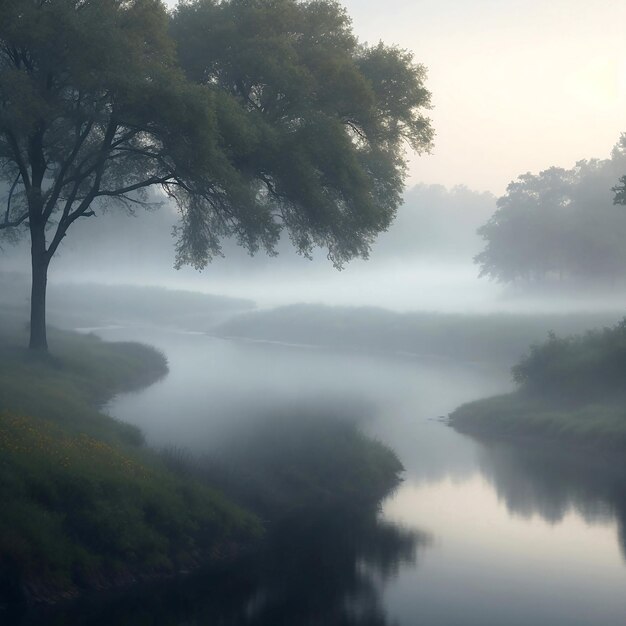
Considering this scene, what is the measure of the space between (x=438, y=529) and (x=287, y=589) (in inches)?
232

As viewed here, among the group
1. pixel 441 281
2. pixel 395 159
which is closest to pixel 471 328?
pixel 395 159

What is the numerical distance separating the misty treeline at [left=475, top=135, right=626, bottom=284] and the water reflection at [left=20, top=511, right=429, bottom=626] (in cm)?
5507

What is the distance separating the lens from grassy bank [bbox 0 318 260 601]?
1404 centimetres

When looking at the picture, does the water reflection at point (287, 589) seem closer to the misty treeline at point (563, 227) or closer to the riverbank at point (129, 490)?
the riverbank at point (129, 490)

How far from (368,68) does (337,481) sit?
12.3 meters

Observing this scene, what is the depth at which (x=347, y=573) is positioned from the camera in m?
17.3

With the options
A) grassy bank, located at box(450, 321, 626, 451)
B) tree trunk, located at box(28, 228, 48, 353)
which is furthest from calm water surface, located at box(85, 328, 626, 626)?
tree trunk, located at box(28, 228, 48, 353)

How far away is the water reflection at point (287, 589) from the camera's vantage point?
14.0m

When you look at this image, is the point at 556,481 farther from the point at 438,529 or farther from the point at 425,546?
the point at 425,546

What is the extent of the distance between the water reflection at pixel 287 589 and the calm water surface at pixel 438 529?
50 mm

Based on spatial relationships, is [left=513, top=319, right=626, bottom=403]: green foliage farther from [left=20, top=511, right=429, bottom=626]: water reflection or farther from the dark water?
[left=20, top=511, right=429, bottom=626]: water reflection

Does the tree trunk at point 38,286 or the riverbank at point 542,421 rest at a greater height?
the tree trunk at point 38,286

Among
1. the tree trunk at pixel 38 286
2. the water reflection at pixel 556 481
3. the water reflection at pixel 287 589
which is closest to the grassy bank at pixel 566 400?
the water reflection at pixel 556 481

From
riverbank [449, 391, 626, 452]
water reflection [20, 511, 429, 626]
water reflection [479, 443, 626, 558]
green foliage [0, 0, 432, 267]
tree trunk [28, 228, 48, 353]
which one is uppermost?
green foliage [0, 0, 432, 267]
